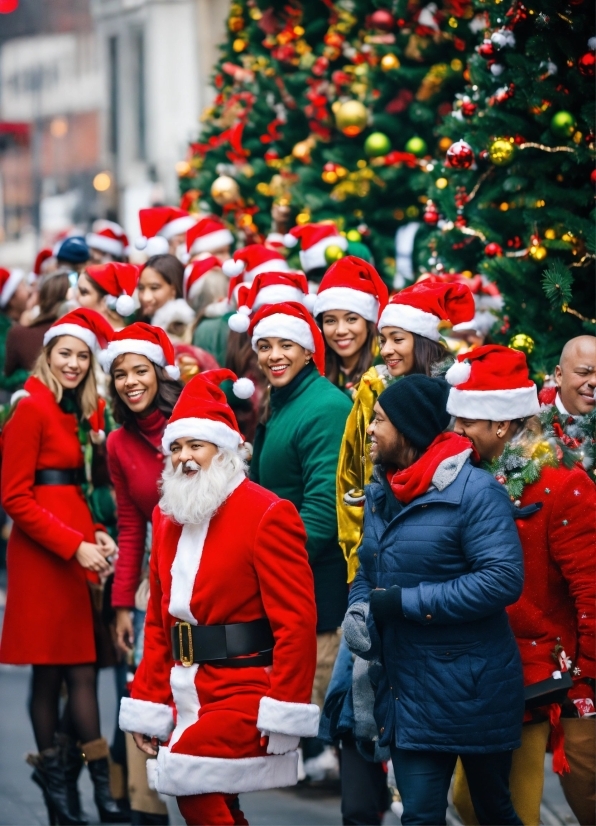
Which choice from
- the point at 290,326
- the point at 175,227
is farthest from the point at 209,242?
the point at 290,326

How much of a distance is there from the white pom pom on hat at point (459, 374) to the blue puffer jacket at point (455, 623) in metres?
0.46

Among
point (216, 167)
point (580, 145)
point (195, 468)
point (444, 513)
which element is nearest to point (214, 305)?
point (580, 145)

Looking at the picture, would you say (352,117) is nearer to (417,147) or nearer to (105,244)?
(417,147)

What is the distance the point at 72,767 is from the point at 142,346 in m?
2.06

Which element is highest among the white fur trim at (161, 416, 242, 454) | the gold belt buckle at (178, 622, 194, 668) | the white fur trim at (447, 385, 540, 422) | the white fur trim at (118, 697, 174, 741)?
the white fur trim at (447, 385, 540, 422)

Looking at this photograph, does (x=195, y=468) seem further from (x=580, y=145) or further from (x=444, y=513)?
(x=580, y=145)

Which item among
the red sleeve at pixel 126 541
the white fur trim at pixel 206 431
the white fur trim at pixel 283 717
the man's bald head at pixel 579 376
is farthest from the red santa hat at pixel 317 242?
the white fur trim at pixel 283 717

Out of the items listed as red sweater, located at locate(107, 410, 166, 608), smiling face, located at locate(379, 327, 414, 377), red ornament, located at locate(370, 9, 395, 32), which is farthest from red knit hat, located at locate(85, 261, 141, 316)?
red ornament, located at locate(370, 9, 395, 32)

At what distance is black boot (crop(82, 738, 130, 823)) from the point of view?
22.7ft

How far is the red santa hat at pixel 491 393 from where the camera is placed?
5.30 meters

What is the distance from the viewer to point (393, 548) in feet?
16.2

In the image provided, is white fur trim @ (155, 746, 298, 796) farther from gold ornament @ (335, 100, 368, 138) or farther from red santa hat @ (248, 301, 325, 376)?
gold ornament @ (335, 100, 368, 138)

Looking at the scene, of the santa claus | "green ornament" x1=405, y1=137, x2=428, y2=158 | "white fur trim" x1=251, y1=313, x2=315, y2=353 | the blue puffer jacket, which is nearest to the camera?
the blue puffer jacket

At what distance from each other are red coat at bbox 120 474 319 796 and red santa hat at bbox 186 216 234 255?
4349mm
